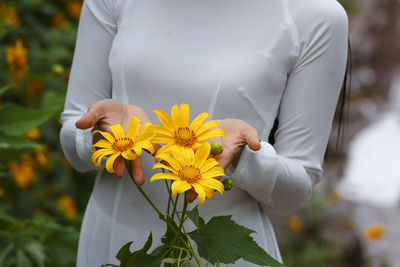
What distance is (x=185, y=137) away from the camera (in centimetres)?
78

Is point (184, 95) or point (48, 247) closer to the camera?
point (184, 95)

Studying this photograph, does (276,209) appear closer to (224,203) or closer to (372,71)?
(224,203)

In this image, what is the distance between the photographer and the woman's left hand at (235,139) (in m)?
0.85

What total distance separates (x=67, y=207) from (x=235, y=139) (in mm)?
1430

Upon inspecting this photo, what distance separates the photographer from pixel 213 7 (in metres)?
1.01

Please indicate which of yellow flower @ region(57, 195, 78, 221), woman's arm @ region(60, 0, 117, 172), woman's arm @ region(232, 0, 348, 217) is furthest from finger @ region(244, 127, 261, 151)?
yellow flower @ region(57, 195, 78, 221)

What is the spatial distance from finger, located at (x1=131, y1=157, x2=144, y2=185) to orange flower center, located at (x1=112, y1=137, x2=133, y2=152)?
0.03 meters

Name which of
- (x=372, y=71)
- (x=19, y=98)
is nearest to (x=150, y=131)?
(x=19, y=98)

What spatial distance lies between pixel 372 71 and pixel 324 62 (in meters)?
4.80

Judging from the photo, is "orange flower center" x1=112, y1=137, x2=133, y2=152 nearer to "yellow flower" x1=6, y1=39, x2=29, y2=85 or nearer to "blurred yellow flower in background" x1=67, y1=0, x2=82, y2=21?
"yellow flower" x1=6, y1=39, x2=29, y2=85

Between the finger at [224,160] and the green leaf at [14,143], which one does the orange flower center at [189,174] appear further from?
the green leaf at [14,143]

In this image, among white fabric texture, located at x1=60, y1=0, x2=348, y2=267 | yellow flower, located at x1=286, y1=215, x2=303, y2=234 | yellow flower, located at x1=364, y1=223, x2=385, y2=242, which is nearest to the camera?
white fabric texture, located at x1=60, y1=0, x2=348, y2=267

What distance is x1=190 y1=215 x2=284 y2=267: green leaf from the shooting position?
80 centimetres

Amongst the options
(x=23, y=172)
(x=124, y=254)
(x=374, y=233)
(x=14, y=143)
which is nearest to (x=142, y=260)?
(x=124, y=254)
